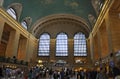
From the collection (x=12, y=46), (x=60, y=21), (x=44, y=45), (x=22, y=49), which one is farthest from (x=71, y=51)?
(x=12, y=46)

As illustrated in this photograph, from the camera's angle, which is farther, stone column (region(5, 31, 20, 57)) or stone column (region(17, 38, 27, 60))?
stone column (region(17, 38, 27, 60))

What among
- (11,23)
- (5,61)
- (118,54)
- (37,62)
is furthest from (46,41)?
(118,54)

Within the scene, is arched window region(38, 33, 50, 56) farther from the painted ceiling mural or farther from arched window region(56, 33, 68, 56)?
the painted ceiling mural

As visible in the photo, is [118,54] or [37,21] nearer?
[118,54]

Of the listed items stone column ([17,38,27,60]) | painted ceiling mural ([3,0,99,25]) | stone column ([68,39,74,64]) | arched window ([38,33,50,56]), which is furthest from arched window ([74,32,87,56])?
stone column ([17,38,27,60])

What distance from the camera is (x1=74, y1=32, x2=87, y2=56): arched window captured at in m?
28.4

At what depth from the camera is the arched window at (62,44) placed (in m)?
28.6

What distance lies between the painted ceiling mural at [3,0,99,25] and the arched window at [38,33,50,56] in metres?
6.03

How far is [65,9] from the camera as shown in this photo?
23625 mm

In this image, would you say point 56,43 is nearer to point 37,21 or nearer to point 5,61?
point 37,21

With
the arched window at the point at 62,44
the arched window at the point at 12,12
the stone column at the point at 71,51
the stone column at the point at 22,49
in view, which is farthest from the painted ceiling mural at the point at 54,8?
the stone column at the point at 71,51

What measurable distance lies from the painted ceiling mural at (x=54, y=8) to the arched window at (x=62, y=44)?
640cm

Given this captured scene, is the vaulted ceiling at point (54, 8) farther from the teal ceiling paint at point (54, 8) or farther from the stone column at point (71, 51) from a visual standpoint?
the stone column at point (71, 51)

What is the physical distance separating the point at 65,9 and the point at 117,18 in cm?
1149
